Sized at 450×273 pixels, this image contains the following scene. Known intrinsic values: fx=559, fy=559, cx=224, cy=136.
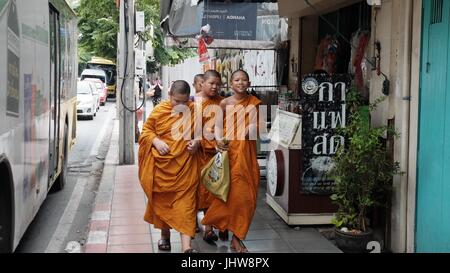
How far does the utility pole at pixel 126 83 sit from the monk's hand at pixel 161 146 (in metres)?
5.45

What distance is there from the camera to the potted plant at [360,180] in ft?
15.2

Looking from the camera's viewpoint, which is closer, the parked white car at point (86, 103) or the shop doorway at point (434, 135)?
the shop doorway at point (434, 135)

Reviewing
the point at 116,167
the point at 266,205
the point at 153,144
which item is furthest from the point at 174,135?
the point at 116,167

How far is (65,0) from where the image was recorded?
8.01 m

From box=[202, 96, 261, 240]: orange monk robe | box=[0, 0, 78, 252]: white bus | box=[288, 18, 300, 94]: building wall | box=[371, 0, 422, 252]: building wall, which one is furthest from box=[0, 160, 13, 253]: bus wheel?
box=[288, 18, 300, 94]: building wall

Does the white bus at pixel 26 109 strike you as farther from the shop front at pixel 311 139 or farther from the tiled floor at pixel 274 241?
the shop front at pixel 311 139

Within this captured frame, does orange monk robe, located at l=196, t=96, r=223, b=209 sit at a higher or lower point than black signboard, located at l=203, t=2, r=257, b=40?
lower

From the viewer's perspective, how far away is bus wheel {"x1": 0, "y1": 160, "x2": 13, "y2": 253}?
12.7ft

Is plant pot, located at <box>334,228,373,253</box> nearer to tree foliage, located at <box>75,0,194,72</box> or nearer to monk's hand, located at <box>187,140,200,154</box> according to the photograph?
monk's hand, located at <box>187,140,200,154</box>

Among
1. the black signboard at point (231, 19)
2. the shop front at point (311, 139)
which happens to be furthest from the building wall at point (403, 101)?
the black signboard at point (231, 19)

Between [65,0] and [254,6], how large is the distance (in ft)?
9.20

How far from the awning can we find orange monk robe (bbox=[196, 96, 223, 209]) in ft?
6.74

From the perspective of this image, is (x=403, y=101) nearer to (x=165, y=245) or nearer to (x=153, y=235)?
(x=165, y=245)

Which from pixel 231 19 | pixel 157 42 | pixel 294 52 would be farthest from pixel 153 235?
pixel 157 42
